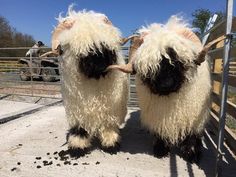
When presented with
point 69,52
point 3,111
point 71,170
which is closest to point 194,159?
point 71,170

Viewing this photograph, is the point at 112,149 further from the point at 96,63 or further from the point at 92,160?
the point at 96,63

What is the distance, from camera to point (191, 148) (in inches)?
158

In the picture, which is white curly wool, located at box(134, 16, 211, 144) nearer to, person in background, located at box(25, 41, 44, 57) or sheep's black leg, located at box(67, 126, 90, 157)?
sheep's black leg, located at box(67, 126, 90, 157)

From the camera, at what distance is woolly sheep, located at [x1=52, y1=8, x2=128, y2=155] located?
12.2 ft

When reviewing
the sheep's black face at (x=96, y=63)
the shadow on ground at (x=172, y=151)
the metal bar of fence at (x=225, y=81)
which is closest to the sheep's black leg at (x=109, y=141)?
the shadow on ground at (x=172, y=151)

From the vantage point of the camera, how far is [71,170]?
3836mm

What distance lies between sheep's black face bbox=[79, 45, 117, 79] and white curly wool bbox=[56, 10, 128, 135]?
64 millimetres

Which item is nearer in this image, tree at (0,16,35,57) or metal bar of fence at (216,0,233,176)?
metal bar of fence at (216,0,233,176)

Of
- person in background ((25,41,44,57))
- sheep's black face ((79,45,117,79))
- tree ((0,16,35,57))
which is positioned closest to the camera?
sheep's black face ((79,45,117,79))

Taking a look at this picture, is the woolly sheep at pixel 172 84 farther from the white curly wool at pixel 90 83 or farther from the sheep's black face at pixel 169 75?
the white curly wool at pixel 90 83

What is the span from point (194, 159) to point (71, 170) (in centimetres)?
161

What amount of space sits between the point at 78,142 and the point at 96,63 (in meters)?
1.23

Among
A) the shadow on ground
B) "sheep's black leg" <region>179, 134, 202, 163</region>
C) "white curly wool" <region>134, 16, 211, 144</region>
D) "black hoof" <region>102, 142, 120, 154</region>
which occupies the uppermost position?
"white curly wool" <region>134, 16, 211, 144</region>

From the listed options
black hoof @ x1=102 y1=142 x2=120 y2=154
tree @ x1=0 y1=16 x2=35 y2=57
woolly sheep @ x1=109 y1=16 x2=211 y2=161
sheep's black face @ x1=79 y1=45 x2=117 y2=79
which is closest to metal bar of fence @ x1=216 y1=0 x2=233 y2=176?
woolly sheep @ x1=109 y1=16 x2=211 y2=161
